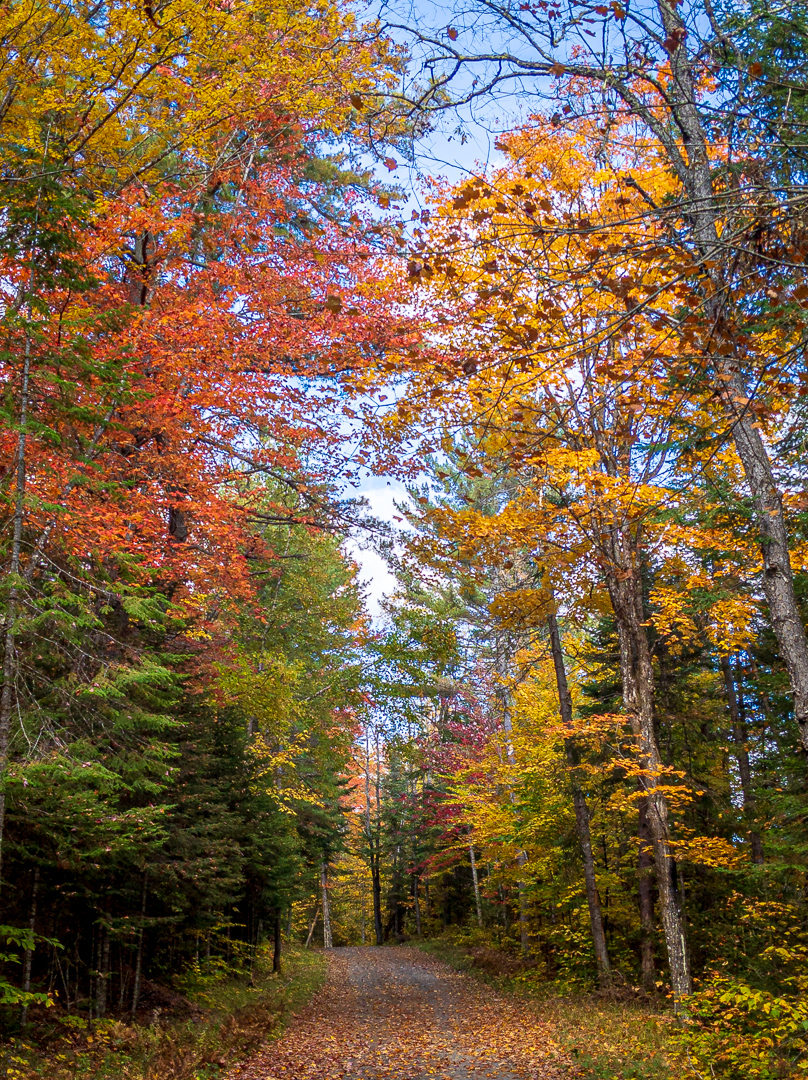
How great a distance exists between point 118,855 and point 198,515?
18.9 ft

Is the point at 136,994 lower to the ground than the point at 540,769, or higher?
lower

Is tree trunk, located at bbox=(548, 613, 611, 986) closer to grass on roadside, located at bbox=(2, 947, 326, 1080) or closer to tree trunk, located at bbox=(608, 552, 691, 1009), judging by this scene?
tree trunk, located at bbox=(608, 552, 691, 1009)

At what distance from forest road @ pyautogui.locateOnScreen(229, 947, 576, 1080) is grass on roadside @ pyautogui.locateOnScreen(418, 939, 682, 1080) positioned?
0.94 feet

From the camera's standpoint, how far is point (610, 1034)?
961 centimetres

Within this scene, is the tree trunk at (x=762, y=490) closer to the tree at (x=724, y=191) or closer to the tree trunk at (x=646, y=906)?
the tree at (x=724, y=191)

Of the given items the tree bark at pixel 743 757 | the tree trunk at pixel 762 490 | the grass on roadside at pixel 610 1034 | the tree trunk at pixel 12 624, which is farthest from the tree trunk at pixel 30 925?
the tree bark at pixel 743 757

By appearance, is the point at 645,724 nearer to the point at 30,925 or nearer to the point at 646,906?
the point at 646,906

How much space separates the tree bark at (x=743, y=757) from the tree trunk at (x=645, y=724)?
8.15 ft

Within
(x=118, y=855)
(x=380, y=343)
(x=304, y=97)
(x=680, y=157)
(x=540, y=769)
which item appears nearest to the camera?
(x=680, y=157)

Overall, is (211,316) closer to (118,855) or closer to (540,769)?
(118,855)

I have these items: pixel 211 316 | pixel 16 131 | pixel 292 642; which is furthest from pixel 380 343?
pixel 292 642

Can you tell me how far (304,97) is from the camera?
865 centimetres

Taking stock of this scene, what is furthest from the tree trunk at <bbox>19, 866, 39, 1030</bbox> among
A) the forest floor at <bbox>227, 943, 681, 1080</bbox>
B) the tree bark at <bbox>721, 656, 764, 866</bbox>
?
the tree bark at <bbox>721, 656, 764, 866</bbox>

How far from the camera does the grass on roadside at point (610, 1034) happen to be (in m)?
7.64
